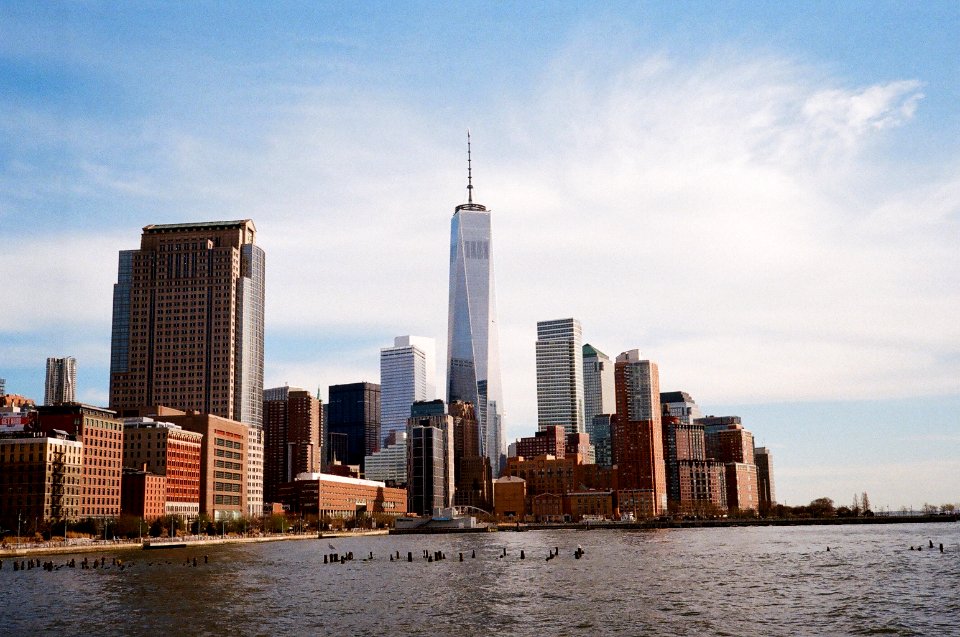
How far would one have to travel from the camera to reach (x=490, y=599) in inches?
4830

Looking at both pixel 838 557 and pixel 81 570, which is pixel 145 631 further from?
pixel 838 557

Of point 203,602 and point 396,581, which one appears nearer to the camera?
point 203,602

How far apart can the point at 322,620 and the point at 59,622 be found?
Answer: 26398 mm

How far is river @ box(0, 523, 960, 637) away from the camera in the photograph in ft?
323

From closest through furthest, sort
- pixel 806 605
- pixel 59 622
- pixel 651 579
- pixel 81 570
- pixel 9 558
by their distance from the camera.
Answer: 1. pixel 59 622
2. pixel 806 605
3. pixel 651 579
4. pixel 81 570
5. pixel 9 558

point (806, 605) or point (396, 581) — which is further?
point (396, 581)

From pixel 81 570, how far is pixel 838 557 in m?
139

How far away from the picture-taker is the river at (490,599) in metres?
98.4

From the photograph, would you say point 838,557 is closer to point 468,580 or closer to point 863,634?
point 468,580

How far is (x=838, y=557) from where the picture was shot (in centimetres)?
19850

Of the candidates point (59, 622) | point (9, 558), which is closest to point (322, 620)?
point (59, 622)

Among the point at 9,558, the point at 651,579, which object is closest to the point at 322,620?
the point at 651,579

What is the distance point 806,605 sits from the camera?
114125 millimetres

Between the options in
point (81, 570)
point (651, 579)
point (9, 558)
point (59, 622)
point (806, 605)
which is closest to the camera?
point (59, 622)
